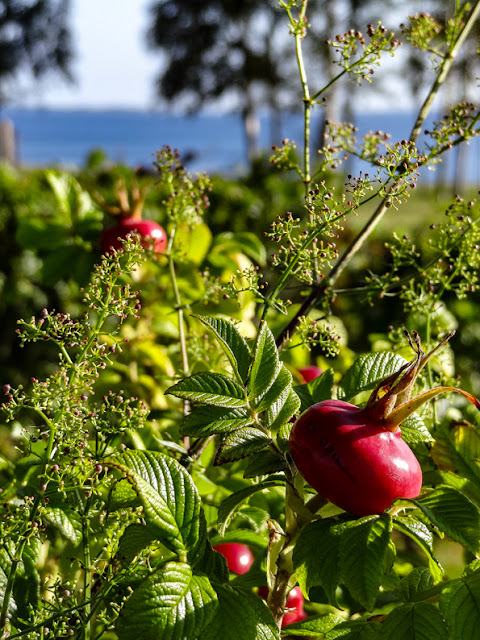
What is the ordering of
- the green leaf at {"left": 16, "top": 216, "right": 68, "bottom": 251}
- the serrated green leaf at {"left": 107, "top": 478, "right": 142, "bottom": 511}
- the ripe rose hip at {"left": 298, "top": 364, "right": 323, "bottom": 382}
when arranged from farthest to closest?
the green leaf at {"left": 16, "top": 216, "right": 68, "bottom": 251}, the ripe rose hip at {"left": 298, "top": 364, "right": 323, "bottom": 382}, the serrated green leaf at {"left": 107, "top": 478, "right": 142, "bottom": 511}

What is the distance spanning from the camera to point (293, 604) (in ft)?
3.06

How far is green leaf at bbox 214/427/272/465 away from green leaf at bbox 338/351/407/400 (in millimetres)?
154

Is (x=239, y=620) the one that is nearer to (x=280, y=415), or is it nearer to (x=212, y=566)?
(x=212, y=566)

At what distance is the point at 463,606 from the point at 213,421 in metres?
0.24

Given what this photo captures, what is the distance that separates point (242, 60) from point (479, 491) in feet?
99.3

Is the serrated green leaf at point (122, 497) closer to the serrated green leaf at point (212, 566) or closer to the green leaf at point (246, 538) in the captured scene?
the serrated green leaf at point (212, 566)

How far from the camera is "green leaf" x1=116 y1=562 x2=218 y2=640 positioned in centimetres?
53

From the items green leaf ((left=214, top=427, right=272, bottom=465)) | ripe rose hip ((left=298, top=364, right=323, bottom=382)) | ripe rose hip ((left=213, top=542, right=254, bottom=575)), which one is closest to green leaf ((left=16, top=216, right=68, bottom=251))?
ripe rose hip ((left=298, top=364, right=323, bottom=382))

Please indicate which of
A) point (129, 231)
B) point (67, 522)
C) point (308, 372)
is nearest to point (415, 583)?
point (67, 522)

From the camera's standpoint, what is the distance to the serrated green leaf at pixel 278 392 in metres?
0.66

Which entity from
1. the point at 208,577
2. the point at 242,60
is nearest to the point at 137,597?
the point at 208,577

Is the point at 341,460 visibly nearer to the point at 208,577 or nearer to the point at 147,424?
the point at 208,577

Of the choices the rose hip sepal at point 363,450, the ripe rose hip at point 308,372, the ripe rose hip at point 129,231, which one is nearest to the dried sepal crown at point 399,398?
the rose hip sepal at point 363,450

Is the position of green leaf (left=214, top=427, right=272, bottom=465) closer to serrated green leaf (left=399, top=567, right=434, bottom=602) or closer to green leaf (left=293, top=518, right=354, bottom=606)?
green leaf (left=293, top=518, right=354, bottom=606)
